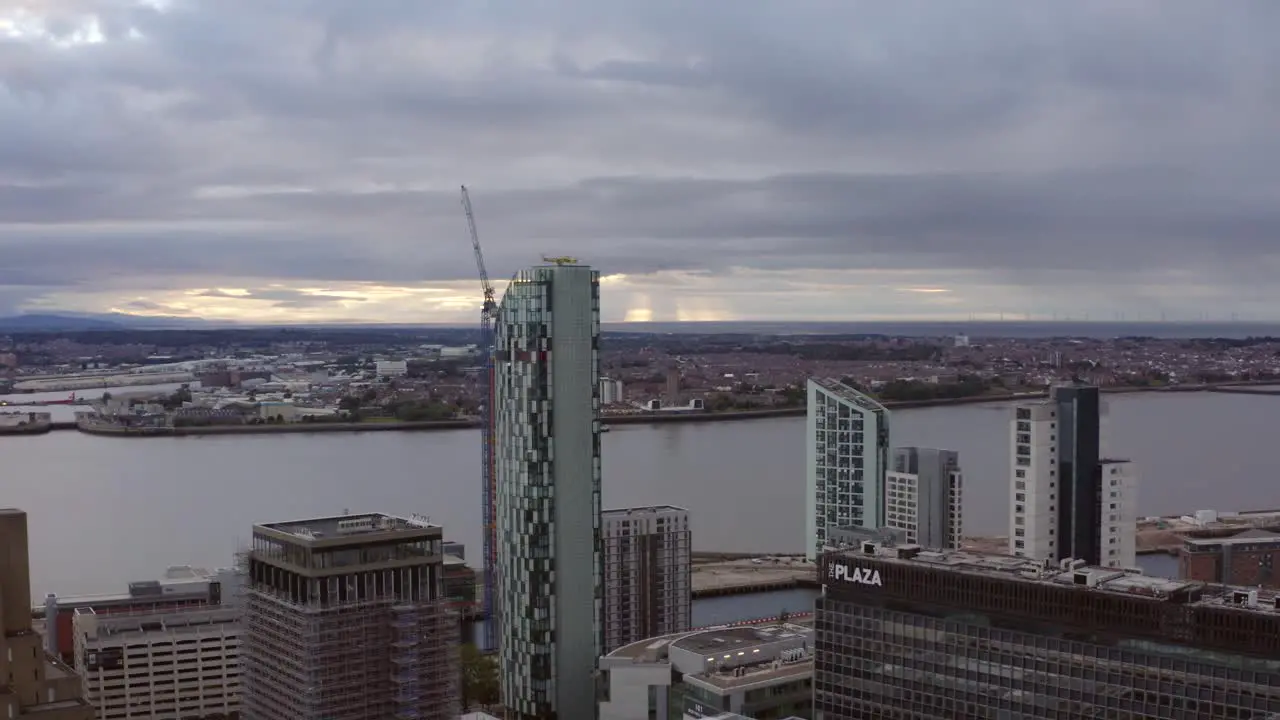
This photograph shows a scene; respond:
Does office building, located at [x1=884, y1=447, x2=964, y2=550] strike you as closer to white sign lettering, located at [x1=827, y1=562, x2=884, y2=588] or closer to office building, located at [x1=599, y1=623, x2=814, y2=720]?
office building, located at [x1=599, y1=623, x2=814, y2=720]

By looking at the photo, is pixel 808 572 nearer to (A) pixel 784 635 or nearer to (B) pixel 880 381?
(A) pixel 784 635

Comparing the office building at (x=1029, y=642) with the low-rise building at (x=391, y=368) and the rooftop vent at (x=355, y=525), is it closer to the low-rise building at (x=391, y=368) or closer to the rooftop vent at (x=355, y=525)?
the rooftop vent at (x=355, y=525)

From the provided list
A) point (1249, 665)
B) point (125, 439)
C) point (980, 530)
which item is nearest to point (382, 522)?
point (1249, 665)

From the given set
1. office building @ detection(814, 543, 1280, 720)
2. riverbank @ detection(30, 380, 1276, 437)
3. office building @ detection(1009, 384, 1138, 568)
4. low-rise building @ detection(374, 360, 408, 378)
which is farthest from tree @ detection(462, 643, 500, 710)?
low-rise building @ detection(374, 360, 408, 378)

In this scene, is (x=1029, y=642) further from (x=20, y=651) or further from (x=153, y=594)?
(x=153, y=594)

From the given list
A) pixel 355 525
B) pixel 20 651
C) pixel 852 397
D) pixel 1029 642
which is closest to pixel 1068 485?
pixel 852 397

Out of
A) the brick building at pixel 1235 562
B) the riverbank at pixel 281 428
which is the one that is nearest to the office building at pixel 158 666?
the brick building at pixel 1235 562
